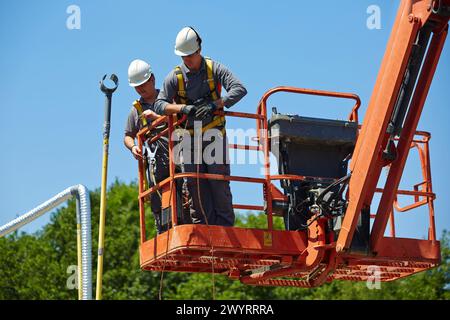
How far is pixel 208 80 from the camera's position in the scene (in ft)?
39.4

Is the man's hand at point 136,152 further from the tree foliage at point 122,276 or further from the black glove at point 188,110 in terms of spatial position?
the tree foliage at point 122,276

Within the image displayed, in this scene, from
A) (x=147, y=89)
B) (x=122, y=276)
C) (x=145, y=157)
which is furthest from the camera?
(x=122, y=276)

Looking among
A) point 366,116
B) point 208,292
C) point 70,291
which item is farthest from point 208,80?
point 70,291

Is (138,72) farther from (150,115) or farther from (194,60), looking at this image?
(194,60)

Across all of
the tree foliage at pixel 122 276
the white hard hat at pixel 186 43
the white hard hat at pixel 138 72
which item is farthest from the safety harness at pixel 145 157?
the tree foliage at pixel 122 276

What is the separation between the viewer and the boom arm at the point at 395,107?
1147 cm

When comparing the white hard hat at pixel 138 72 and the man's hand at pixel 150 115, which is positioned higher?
the white hard hat at pixel 138 72

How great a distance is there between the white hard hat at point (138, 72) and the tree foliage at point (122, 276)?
103 ft

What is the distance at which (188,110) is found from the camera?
38.0 feet

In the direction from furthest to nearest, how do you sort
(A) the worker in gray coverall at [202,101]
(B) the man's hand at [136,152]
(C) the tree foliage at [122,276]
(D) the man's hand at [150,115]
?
(C) the tree foliage at [122,276]
(B) the man's hand at [136,152]
(D) the man's hand at [150,115]
(A) the worker in gray coverall at [202,101]

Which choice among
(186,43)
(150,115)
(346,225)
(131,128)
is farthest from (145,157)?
(346,225)

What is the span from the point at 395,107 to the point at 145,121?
3494 millimetres
